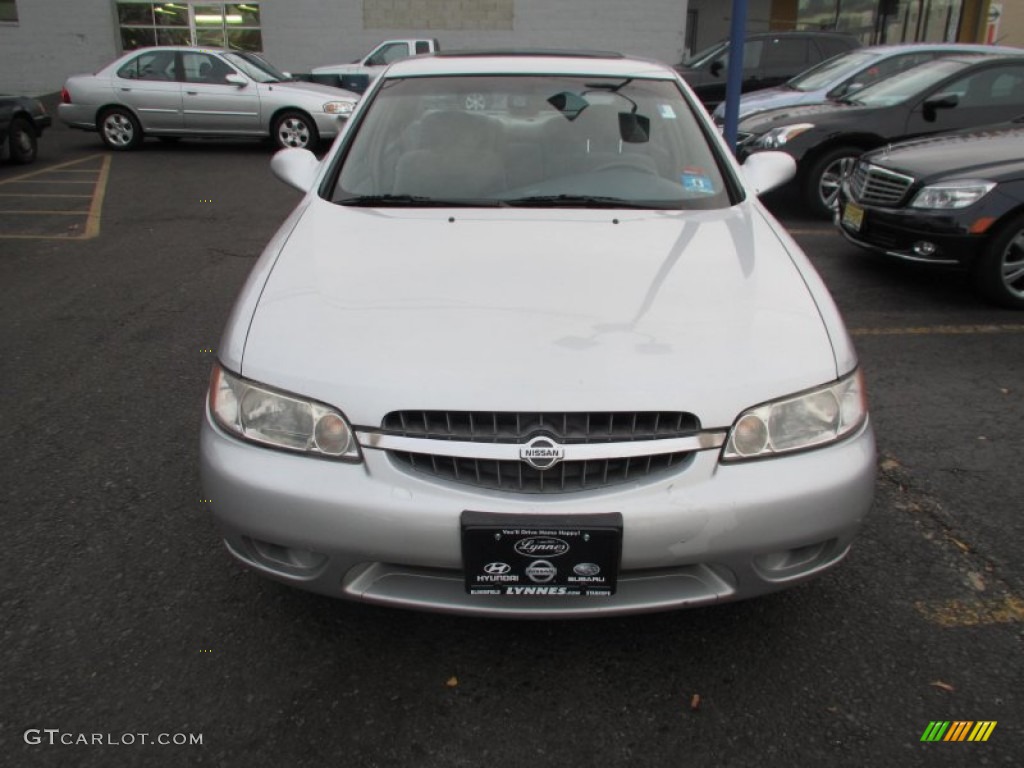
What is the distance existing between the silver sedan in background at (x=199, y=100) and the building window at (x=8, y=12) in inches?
361

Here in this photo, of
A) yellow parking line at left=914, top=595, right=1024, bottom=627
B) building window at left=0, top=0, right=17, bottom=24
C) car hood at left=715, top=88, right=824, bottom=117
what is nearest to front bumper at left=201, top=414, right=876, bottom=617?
yellow parking line at left=914, top=595, right=1024, bottom=627

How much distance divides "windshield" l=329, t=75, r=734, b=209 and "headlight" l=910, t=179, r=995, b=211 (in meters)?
2.56

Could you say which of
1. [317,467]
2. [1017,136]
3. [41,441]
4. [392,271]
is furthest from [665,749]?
[1017,136]

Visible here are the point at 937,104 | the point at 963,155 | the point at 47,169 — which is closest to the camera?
the point at 963,155

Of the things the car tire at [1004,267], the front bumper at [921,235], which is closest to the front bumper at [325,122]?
the front bumper at [921,235]

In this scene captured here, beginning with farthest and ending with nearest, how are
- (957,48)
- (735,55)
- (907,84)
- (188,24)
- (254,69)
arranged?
(188,24), (254,69), (957,48), (907,84), (735,55)

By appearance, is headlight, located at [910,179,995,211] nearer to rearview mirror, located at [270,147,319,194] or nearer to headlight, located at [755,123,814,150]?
headlight, located at [755,123,814,150]

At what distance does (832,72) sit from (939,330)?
557cm

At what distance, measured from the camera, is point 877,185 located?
5617 millimetres

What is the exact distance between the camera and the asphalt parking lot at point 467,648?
77.3 inches

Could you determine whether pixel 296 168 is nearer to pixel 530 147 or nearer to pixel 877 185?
pixel 530 147

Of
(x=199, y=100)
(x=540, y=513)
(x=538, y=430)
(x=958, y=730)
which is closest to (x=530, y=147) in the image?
(x=538, y=430)

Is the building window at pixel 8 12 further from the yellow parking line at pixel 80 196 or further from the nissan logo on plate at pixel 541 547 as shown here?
the nissan logo on plate at pixel 541 547

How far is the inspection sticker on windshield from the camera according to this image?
2.97m
